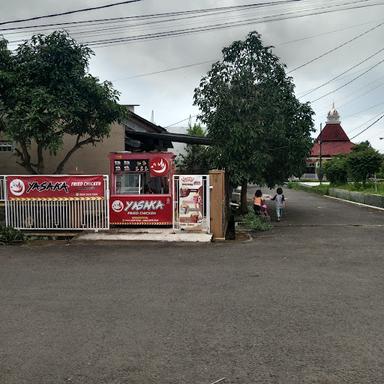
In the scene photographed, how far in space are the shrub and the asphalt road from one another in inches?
65.1

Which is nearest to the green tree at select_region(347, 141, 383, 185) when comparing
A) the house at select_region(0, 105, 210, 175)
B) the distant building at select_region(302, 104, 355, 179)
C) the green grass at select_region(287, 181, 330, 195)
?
the green grass at select_region(287, 181, 330, 195)

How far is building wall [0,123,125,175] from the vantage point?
18547 millimetres

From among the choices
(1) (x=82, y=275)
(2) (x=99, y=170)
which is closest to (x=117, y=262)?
(1) (x=82, y=275)

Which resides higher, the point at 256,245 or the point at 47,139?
the point at 47,139

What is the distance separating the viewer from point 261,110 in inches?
712

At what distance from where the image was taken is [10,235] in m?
12.6

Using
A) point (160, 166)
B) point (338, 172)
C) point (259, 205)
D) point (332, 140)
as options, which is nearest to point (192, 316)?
point (160, 166)

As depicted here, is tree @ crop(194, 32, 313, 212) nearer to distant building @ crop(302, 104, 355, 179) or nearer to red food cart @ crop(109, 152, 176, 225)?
red food cart @ crop(109, 152, 176, 225)

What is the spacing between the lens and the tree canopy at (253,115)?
59.6 feet

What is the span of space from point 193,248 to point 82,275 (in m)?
3.59

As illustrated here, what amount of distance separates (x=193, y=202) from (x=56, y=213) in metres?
3.89

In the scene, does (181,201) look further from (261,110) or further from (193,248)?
(261,110)

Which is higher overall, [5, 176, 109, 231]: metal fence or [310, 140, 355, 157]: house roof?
[310, 140, 355, 157]: house roof

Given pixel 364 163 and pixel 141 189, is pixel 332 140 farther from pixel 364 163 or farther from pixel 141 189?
pixel 141 189
